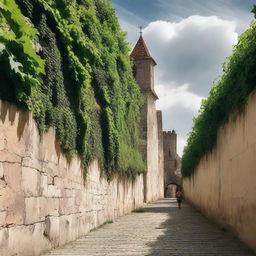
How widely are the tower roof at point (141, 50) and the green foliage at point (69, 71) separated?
2058 cm

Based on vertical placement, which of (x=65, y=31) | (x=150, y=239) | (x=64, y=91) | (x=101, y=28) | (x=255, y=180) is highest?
(x=101, y=28)

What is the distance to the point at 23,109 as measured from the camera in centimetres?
620

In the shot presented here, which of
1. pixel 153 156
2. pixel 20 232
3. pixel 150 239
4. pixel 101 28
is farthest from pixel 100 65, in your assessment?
pixel 153 156

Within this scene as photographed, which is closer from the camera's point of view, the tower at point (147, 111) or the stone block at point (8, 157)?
the stone block at point (8, 157)

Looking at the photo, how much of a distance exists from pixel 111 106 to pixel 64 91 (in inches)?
230

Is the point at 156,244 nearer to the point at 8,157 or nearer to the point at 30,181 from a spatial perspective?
the point at 30,181

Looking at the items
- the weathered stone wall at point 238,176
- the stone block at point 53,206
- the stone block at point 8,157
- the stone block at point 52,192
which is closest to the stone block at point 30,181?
the stone block at point 8,157

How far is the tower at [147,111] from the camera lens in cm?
3162

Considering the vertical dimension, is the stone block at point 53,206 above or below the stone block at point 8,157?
below

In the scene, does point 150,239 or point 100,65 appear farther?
point 100,65

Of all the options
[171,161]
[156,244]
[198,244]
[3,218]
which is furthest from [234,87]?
[171,161]

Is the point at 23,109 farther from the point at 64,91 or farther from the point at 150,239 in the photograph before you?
the point at 150,239

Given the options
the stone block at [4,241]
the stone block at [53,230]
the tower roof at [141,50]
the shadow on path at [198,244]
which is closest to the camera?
the stone block at [4,241]

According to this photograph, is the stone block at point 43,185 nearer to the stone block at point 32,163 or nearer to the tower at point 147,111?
the stone block at point 32,163
